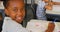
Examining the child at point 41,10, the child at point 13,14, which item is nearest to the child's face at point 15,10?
the child at point 13,14

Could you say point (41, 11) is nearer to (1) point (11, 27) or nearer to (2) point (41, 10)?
(2) point (41, 10)

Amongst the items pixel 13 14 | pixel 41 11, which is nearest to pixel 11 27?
pixel 13 14

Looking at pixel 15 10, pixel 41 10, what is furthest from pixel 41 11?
pixel 15 10

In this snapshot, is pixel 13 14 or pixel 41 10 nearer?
pixel 13 14

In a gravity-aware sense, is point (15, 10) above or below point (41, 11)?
above

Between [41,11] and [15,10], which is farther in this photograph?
[41,11]

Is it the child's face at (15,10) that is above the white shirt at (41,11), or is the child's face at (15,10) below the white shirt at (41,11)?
above

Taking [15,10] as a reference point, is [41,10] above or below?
below

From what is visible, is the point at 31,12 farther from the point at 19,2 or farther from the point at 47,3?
the point at 19,2

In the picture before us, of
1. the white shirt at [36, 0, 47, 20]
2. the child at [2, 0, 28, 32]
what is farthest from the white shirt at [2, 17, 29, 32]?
the white shirt at [36, 0, 47, 20]

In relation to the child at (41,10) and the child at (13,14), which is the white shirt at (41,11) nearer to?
the child at (41,10)

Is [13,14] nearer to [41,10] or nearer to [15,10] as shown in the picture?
[15,10]

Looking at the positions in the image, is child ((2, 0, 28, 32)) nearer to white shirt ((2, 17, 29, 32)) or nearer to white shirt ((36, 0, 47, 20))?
white shirt ((2, 17, 29, 32))

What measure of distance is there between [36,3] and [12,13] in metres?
0.72
